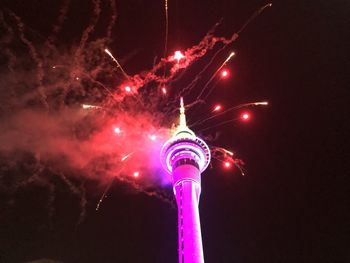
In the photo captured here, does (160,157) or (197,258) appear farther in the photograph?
(160,157)

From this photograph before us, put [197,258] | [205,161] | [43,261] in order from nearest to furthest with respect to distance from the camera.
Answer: [197,258] < [205,161] < [43,261]

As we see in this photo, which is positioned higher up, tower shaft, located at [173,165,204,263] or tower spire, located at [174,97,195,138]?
tower spire, located at [174,97,195,138]

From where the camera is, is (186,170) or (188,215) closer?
(188,215)

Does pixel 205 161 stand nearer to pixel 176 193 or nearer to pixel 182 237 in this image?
pixel 176 193

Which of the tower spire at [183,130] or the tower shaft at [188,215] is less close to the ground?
the tower spire at [183,130]

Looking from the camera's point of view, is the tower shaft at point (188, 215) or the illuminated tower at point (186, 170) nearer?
the tower shaft at point (188, 215)

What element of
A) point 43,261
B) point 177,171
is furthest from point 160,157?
point 43,261

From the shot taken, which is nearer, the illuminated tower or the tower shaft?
the tower shaft
